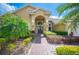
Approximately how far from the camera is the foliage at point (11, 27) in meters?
3.57

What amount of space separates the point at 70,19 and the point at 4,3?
1083 millimetres

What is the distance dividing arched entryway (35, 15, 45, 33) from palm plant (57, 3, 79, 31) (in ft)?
1.00

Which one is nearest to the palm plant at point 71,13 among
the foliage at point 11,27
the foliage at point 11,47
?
the foliage at point 11,27

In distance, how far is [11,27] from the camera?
358cm

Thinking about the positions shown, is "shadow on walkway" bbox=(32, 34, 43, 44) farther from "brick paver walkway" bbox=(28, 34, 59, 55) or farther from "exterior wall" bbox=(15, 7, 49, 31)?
"exterior wall" bbox=(15, 7, 49, 31)

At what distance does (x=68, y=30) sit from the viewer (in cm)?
364

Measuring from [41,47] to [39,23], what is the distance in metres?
0.39

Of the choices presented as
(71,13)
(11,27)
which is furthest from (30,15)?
(71,13)

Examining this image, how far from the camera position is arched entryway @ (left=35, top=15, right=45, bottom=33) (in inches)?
145

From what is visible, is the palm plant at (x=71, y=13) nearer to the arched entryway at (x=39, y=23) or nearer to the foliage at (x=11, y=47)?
the arched entryway at (x=39, y=23)

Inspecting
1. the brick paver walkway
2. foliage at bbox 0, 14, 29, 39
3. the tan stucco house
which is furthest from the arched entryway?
foliage at bbox 0, 14, 29, 39

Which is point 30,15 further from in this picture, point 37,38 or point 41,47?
point 41,47

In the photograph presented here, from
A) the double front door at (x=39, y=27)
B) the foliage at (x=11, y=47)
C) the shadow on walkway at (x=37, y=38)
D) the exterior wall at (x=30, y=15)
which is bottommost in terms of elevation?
the foliage at (x=11, y=47)

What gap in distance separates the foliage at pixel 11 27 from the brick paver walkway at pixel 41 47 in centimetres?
24
